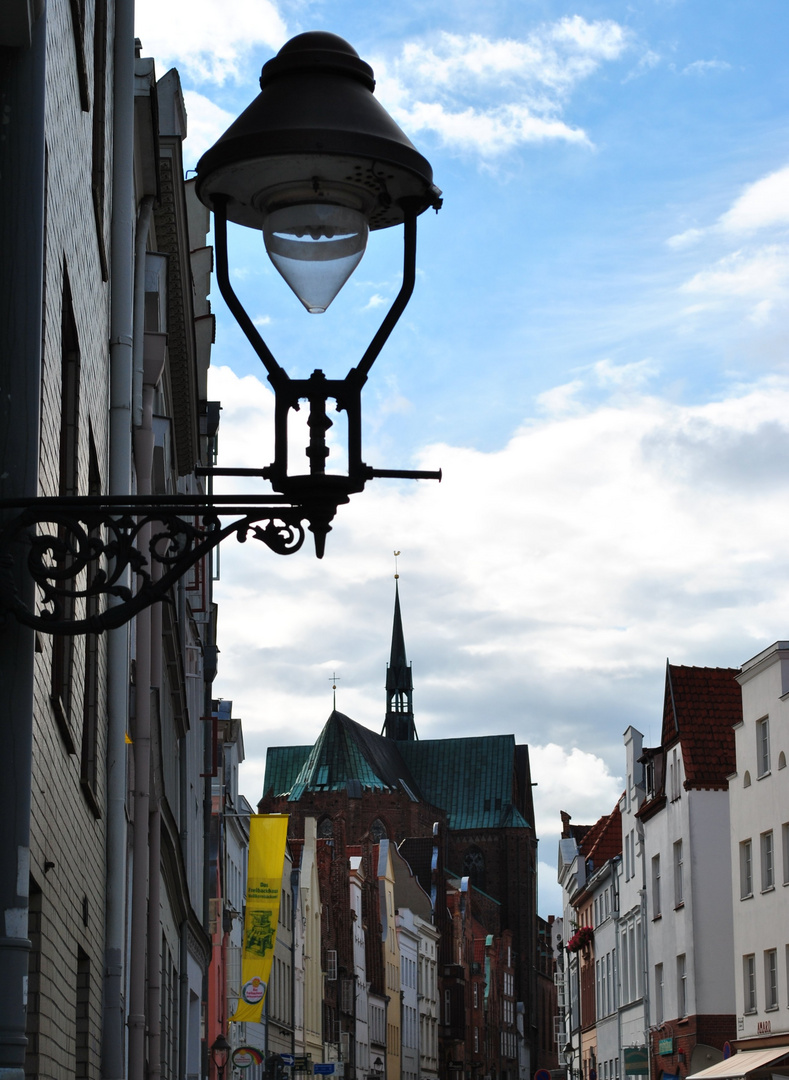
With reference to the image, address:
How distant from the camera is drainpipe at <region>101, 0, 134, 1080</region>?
10328 millimetres

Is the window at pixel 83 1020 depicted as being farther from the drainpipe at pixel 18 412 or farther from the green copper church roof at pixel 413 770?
the green copper church roof at pixel 413 770

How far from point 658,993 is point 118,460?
36536 mm

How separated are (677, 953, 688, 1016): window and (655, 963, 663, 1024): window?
245cm

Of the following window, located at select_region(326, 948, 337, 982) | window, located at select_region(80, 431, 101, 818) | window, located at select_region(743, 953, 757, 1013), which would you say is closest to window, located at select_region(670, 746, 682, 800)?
window, located at select_region(743, 953, 757, 1013)

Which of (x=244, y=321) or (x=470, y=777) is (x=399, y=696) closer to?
(x=470, y=777)

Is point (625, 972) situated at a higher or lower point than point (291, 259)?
lower

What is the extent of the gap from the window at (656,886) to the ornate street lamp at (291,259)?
41.0m

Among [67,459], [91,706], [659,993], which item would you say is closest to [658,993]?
[659,993]

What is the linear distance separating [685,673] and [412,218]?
128 ft

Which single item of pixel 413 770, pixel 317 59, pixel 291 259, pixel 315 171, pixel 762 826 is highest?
pixel 413 770

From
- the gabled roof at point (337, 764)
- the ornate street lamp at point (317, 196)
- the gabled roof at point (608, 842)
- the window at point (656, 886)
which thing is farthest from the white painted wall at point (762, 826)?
the gabled roof at point (337, 764)

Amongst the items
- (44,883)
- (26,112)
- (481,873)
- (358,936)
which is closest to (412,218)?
(26,112)

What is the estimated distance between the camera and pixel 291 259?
408 centimetres

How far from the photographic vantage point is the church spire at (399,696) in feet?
443
